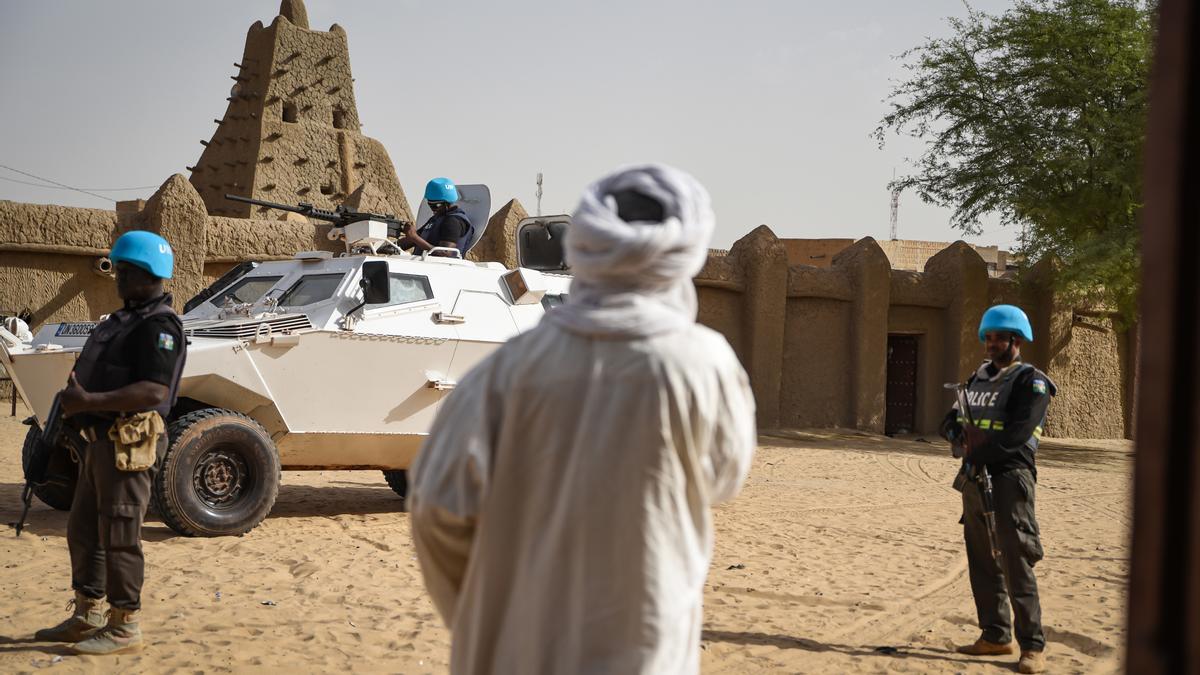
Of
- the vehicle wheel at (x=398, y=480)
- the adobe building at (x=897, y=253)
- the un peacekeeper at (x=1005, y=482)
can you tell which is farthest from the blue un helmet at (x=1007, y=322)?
the adobe building at (x=897, y=253)

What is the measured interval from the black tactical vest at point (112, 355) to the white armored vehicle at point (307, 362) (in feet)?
8.50

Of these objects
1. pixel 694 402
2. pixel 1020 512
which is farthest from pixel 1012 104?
pixel 694 402

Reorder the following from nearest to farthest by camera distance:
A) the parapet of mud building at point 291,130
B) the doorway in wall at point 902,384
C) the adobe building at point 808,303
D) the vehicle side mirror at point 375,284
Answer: the vehicle side mirror at point 375,284, the adobe building at point 808,303, the doorway in wall at point 902,384, the parapet of mud building at point 291,130

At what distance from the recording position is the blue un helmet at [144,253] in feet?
15.5

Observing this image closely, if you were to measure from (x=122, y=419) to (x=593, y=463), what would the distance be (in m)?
3.16

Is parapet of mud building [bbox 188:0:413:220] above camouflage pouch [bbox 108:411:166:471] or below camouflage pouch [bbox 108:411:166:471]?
above

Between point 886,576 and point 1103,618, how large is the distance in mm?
1400

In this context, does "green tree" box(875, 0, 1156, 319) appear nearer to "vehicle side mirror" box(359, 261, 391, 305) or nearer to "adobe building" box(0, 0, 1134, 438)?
"adobe building" box(0, 0, 1134, 438)

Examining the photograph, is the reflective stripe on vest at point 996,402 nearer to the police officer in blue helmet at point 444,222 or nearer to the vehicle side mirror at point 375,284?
the vehicle side mirror at point 375,284

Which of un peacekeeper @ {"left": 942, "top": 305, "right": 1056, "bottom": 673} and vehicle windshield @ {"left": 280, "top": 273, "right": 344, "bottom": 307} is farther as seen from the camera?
vehicle windshield @ {"left": 280, "top": 273, "right": 344, "bottom": 307}

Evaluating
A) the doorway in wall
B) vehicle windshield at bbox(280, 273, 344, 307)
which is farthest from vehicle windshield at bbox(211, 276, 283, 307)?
the doorway in wall

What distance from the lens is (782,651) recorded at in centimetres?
559

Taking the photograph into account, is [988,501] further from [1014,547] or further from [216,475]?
[216,475]

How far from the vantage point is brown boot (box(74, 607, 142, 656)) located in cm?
483
